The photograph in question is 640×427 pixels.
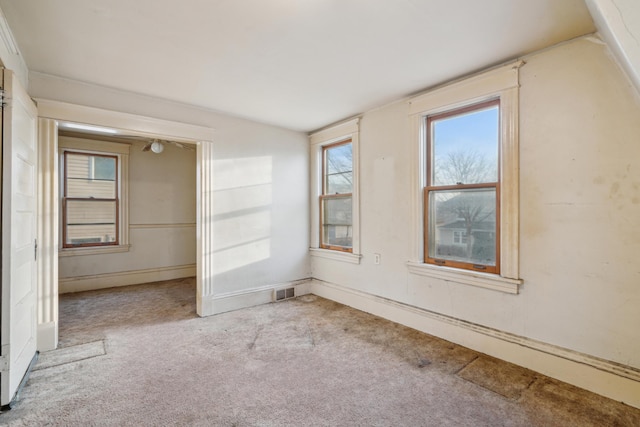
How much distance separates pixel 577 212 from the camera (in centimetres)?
210

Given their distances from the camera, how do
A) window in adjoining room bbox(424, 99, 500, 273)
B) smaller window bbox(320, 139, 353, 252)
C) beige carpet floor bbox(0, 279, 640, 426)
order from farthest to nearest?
smaller window bbox(320, 139, 353, 252) < window in adjoining room bbox(424, 99, 500, 273) < beige carpet floor bbox(0, 279, 640, 426)

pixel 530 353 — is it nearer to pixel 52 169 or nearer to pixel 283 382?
pixel 283 382

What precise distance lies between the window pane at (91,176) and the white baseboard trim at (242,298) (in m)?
3.09

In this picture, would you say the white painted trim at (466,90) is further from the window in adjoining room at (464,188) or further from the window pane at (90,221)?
the window pane at (90,221)

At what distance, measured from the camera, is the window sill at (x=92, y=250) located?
4.64 meters

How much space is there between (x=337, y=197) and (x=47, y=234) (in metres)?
3.15

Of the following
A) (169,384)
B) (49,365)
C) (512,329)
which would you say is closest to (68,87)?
(49,365)

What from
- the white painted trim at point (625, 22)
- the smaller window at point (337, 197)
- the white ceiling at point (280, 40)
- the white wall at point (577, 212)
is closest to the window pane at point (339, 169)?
the smaller window at point (337, 197)

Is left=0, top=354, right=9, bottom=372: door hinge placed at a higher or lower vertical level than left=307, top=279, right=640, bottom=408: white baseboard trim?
higher

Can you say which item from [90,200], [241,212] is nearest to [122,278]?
[90,200]

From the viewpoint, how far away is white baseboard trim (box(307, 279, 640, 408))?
192 centimetres

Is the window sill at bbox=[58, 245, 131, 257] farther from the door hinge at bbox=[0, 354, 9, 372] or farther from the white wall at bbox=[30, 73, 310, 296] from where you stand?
the door hinge at bbox=[0, 354, 9, 372]

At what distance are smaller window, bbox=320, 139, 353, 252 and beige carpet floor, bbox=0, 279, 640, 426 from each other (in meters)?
1.25

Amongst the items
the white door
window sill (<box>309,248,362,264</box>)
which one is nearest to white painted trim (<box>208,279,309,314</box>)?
window sill (<box>309,248,362,264</box>)
